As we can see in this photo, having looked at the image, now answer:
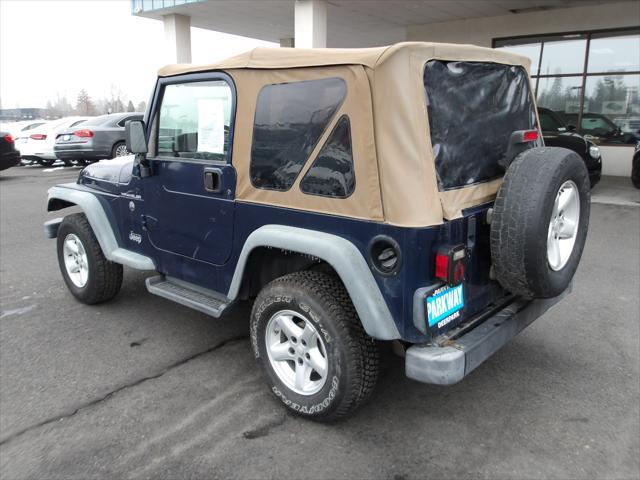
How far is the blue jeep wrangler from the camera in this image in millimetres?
2545

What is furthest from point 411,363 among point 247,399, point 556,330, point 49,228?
point 49,228

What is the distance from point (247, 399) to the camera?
10.7ft

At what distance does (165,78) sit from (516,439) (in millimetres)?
3213

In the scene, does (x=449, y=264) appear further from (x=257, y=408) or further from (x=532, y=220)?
(x=257, y=408)

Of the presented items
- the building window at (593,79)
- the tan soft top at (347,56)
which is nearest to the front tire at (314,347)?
the tan soft top at (347,56)

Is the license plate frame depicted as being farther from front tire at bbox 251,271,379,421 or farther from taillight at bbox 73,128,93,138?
taillight at bbox 73,128,93,138

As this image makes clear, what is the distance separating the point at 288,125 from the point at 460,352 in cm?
150

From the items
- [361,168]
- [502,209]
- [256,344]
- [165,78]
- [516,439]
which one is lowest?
[516,439]

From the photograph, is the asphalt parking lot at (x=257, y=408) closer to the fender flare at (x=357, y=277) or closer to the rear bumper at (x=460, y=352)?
the rear bumper at (x=460, y=352)

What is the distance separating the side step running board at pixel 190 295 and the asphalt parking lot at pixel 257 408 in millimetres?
445

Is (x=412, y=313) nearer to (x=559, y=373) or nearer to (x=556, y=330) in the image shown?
(x=559, y=373)

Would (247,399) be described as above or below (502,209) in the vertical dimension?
below

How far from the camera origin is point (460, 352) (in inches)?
102

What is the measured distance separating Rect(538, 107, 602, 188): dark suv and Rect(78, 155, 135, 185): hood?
27.0 ft
